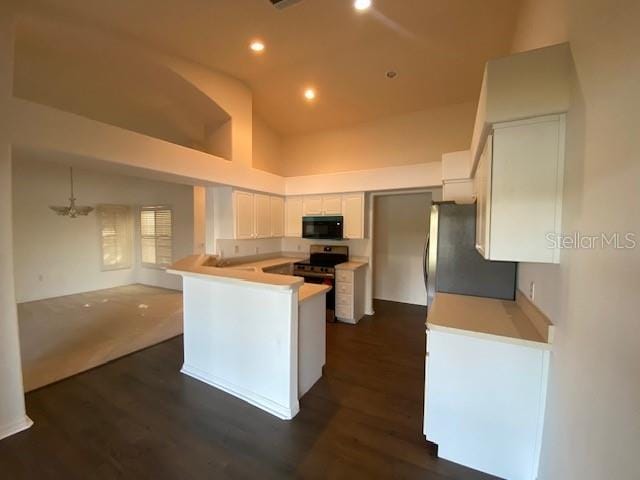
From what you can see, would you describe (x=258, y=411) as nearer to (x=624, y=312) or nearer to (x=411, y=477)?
(x=411, y=477)

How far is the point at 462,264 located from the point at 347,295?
6.88 feet

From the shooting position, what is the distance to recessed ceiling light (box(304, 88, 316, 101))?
405 cm

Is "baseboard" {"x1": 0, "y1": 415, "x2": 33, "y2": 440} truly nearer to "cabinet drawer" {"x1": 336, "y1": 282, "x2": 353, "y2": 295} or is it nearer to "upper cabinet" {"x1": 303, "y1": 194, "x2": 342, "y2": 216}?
"cabinet drawer" {"x1": 336, "y1": 282, "x2": 353, "y2": 295}

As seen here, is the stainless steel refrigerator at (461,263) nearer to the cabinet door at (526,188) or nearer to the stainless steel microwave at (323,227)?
the cabinet door at (526,188)

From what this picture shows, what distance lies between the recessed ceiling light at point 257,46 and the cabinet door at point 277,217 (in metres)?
2.32

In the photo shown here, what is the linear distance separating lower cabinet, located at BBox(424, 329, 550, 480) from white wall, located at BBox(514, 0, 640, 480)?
0.13 metres

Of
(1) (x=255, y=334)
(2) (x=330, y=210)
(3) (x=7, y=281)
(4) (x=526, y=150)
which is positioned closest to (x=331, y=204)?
(2) (x=330, y=210)

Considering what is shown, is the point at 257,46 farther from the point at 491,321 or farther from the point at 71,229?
the point at 71,229

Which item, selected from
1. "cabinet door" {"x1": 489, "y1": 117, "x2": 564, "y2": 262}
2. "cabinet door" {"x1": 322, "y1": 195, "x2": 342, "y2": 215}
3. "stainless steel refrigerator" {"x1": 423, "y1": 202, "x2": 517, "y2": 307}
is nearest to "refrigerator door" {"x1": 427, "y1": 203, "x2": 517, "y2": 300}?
"stainless steel refrigerator" {"x1": 423, "y1": 202, "x2": 517, "y2": 307}

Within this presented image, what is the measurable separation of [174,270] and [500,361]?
301 cm

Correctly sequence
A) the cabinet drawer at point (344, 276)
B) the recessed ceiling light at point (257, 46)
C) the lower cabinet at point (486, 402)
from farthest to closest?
1. the cabinet drawer at point (344, 276)
2. the recessed ceiling light at point (257, 46)
3. the lower cabinet at point (486, 402)

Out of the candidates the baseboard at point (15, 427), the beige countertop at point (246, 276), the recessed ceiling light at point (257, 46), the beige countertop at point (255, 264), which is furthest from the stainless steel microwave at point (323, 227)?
the baseboard at point (15, 427)

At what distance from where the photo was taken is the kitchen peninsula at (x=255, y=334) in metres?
2.18

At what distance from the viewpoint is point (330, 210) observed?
4812 mm
